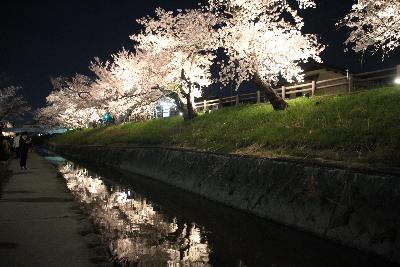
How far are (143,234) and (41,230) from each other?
2.65 meters

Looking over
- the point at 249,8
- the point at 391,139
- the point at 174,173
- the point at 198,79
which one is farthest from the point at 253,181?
the point at 198,79

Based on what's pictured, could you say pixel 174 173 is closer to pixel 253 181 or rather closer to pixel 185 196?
pixel 185 196

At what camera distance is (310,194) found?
9.78m

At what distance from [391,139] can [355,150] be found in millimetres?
1197

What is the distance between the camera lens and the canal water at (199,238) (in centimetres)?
799

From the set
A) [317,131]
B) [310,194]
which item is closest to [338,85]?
[317,131]

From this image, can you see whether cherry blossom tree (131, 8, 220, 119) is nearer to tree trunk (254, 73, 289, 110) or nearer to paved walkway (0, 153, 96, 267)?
tree trunk (254, 73, 289, 110)

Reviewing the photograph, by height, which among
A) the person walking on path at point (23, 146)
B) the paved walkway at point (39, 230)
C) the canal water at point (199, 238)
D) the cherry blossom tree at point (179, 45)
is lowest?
the canal water at point (199, 238)

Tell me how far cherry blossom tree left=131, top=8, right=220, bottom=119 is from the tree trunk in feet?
21.3

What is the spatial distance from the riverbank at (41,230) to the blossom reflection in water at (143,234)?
948mm

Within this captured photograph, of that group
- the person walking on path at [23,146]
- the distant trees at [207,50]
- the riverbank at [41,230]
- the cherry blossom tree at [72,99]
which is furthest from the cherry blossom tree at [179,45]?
the cherry blossom tree at [72,99]

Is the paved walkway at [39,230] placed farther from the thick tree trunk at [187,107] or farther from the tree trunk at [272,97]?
the thick tree trunk at [187,107]

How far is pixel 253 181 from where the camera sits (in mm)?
A: 12609

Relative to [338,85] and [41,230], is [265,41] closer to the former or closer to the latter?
[338,85]
